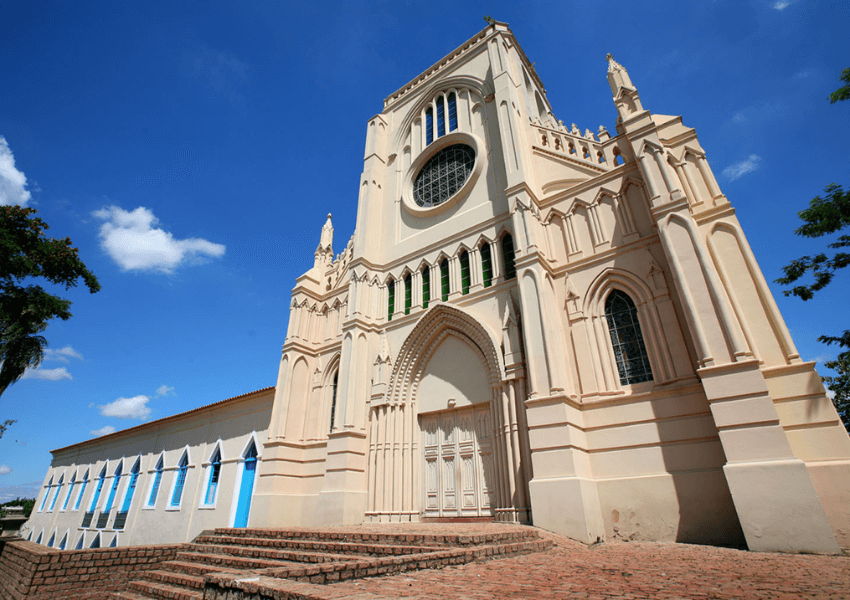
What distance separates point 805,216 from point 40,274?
26.7 metres

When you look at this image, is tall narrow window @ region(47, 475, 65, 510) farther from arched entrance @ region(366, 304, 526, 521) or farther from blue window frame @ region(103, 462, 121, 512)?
arched entrance @ region(366, 304, 526, 521)

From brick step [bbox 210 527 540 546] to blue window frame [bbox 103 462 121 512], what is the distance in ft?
72.9

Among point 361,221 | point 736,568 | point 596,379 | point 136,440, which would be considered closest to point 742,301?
point 596,379

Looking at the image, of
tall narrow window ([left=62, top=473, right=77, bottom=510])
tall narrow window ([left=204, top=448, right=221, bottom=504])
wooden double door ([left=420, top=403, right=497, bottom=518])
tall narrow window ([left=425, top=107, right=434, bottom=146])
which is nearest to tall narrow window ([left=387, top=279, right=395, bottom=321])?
wooden double door ([left=420, top=403, right=497, bottom=518])

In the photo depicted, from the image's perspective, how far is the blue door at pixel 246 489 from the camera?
17734 mm

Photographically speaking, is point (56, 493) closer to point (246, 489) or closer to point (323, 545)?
point (246, 489)

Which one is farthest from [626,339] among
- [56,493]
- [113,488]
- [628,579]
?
[56,493]

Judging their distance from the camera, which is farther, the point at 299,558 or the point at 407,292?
the point at 407,292

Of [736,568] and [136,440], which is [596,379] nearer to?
[736,568]

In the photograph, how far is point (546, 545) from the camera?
8023 millimetres

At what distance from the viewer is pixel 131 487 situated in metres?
25.0

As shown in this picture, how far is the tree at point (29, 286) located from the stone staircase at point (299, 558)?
47.0ft

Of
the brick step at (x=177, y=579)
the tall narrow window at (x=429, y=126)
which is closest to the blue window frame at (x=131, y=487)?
the brick step at (x=177, y=579)

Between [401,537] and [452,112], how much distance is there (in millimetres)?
17936
